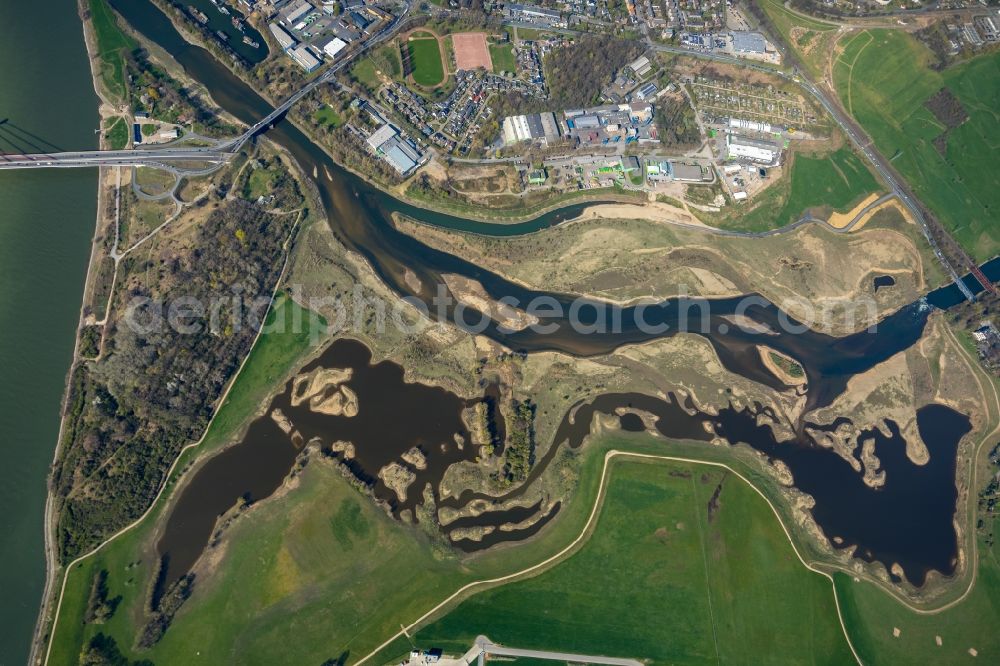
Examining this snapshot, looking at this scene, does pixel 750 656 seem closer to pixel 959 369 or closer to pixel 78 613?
pixel 959 369

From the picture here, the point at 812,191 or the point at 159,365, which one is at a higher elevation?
the point at 159,365

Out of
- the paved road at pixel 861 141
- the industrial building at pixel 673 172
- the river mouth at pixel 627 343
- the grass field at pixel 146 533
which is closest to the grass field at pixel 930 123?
the paved road at pixel 861 141

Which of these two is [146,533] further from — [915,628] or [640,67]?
[640,67]

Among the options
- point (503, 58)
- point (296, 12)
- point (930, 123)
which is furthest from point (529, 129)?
point (930, 123)

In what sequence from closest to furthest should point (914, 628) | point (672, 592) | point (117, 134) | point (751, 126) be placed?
1. point (672, 592)
2. point (914, 628)
3. point (117, 134)
4. point (751, 126)

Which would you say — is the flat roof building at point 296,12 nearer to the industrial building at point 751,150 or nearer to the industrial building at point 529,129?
the industrial building at point 529,129

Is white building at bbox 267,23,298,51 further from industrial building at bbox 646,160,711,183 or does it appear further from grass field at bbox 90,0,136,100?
industrial building at bbox 646,160,711,183
